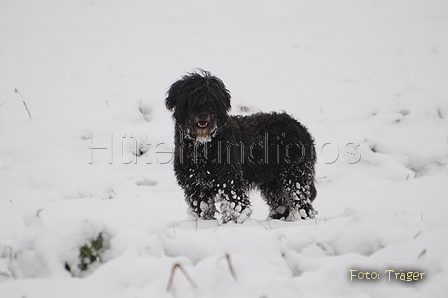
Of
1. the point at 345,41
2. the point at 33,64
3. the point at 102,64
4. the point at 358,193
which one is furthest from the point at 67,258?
the point at 345,41

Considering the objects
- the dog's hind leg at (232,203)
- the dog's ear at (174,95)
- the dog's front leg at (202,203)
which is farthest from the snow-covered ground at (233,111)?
the dog's ear at (174,95)

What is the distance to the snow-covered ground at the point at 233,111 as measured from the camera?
2.08 metres

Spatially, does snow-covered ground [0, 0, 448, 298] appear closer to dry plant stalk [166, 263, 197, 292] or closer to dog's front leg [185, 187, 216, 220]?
dry plant stalk [166, 263, 197, 292]

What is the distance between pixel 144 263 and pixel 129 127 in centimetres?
676

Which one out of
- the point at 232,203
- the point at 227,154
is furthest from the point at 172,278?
the point at 227,154

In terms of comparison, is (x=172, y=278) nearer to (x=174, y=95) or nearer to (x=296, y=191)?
(x=174, y=95)

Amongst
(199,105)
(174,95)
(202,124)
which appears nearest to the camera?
(202,124)

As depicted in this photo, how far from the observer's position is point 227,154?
4.33 m

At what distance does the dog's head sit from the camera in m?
4.26

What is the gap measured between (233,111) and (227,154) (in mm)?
5099

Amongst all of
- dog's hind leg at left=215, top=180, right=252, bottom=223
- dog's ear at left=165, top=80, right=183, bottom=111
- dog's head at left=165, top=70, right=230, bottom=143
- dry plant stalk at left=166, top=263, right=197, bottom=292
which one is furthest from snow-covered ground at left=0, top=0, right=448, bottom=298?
dog's ear at left=165, top=80, right=183, bottom=111

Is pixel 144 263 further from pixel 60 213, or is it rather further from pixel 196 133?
pixel 196 133

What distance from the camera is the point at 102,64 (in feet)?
46.9

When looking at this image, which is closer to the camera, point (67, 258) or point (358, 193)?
point (67, 258)
